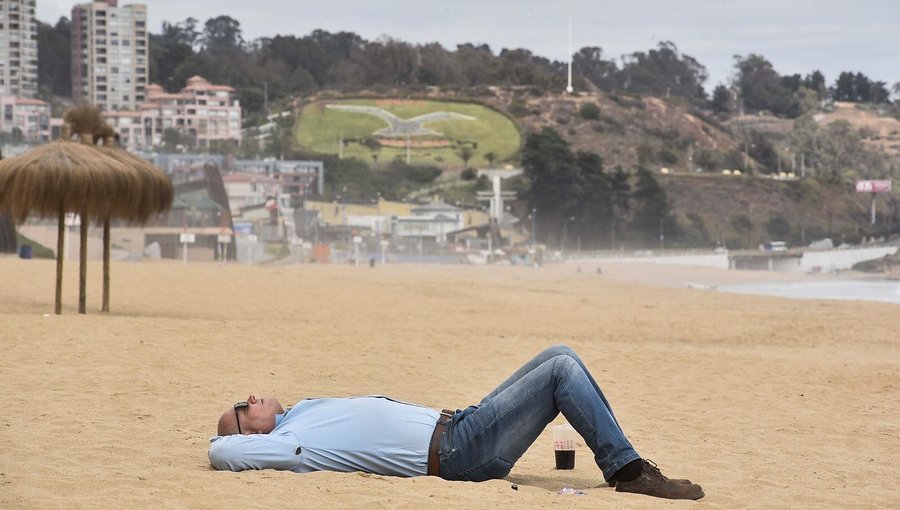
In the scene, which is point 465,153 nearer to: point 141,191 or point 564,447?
point 141,191

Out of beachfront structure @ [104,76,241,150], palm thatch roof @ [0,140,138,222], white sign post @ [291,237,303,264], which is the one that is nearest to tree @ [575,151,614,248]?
white sign post @ [291,237,303,264]

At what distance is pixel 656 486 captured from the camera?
16.4 feet

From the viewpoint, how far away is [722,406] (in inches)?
356

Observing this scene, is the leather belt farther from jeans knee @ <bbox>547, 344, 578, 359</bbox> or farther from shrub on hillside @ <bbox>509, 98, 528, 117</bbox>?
shrub on hillside @ <bbox>509, 98, 528, 117</bbox>

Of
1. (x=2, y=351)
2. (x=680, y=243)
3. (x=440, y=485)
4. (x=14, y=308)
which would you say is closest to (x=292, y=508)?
(x=440, y=485)

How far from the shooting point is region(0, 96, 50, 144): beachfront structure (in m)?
107

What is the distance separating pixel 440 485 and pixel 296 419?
640mm

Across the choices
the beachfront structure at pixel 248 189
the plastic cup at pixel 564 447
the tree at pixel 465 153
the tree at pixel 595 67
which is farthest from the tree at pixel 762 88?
the plastic cup at pixel 564 447

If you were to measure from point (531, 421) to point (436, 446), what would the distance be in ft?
1.22

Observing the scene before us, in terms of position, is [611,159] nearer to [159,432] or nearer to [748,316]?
[748,316]

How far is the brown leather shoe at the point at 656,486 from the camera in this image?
4988mm

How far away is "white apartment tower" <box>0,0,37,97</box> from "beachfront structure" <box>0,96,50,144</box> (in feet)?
31.6

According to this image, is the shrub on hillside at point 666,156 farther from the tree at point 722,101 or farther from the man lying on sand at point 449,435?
the man lying on sand at point 449,435

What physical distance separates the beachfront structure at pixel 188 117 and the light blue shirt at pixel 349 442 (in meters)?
102
